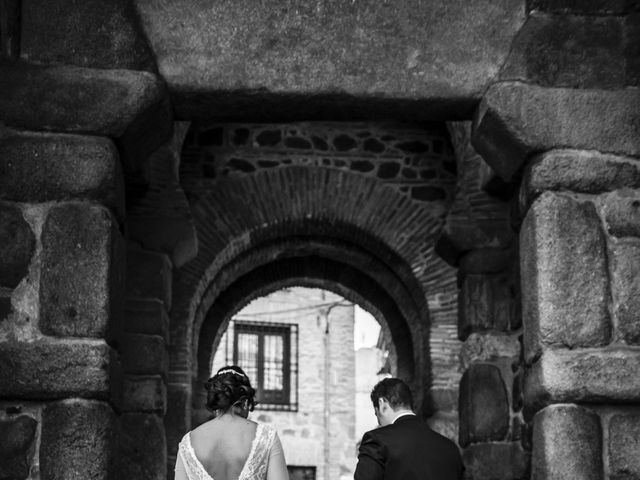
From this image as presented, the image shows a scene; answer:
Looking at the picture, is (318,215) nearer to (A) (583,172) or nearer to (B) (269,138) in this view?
(B) (269,138)

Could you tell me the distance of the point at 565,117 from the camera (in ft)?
14.1

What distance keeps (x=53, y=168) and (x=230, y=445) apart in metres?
1.23

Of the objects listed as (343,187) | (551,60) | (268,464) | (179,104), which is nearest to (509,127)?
(551,60)

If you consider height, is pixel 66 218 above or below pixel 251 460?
above

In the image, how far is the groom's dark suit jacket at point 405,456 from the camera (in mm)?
4348

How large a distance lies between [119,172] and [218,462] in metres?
1.18

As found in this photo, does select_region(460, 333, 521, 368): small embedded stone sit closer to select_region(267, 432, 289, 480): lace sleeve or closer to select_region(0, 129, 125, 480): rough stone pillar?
select_region(267, 432, 289, 480): lace sleeve

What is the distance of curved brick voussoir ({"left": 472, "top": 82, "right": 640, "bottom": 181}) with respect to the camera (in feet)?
14.1

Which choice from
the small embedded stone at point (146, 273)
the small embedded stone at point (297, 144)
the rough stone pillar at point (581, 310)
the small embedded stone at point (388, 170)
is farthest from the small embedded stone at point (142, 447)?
the small embedded stone at point (388, 170)

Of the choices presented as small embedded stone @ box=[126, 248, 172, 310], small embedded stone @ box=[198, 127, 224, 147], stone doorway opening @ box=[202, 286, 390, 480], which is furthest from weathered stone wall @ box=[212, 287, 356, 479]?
small embedded stone @ box=[126, 248, 172, 310]

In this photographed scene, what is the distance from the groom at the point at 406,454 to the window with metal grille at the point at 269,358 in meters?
14.0

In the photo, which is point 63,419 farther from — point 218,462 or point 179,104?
point 179,104

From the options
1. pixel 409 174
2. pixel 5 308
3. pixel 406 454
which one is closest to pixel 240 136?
pixel 409 174

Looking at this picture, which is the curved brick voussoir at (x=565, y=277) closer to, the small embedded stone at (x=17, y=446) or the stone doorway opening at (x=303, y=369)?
the small embedded stone at (x=17, y=446)
